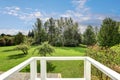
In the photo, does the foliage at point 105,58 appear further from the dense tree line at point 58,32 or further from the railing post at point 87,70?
the dense tree line at point 58,32

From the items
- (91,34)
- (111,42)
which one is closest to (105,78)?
(111,42)

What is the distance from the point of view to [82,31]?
109 feet

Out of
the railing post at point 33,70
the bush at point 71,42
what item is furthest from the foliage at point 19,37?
the railing post at point 33,70

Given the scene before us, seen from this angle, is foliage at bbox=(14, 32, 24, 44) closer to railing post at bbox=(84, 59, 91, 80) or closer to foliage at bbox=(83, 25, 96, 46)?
foliage at bbox=(83, 25, 96, 46)

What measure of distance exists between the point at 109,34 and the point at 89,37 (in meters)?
4.54

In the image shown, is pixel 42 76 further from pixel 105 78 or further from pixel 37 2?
pixel 37 2

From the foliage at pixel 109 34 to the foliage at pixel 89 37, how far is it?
12.3 ft

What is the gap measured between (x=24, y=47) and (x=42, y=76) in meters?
15.9

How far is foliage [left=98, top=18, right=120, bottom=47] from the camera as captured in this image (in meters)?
27.0

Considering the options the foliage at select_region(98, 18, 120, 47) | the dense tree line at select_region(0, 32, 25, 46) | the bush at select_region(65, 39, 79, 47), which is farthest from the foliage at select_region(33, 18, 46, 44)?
the foliage at select_region(98, 18, 120, 47)

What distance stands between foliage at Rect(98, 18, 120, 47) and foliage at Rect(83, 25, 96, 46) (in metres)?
3.76

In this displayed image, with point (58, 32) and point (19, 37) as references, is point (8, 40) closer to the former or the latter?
point (19, 37)

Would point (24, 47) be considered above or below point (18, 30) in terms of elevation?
below

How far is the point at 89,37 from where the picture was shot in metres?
31.3
